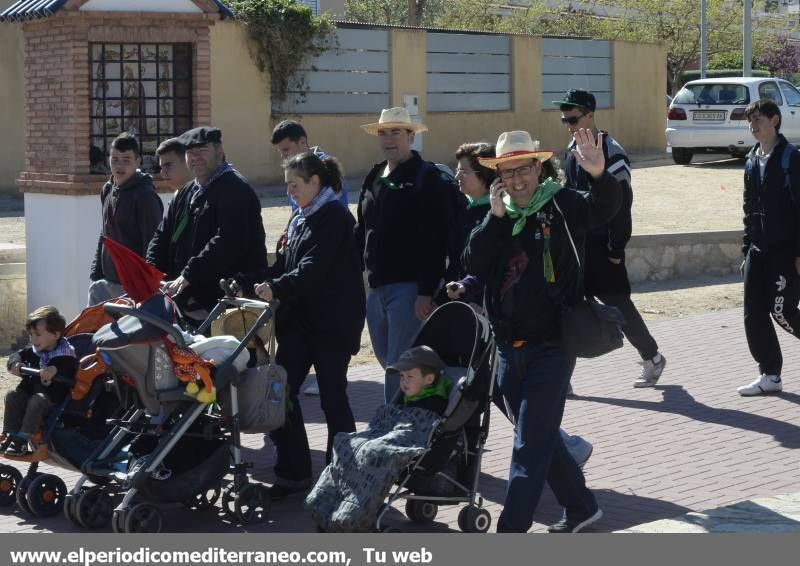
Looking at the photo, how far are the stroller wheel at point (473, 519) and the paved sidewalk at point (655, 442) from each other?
0.81 ft

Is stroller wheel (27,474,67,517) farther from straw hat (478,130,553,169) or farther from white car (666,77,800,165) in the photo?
white car (666,77,800,165)

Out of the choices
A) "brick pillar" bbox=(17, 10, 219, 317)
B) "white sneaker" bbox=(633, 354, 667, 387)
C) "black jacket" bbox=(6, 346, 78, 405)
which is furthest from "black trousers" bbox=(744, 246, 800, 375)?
"brick pillar" bbox=(17, 10, 219, 317)

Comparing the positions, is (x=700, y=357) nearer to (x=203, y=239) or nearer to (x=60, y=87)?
(x=203, y=239)

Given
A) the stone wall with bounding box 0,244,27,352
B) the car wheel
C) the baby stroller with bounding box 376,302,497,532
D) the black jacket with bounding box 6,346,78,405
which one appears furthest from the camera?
the car wheel

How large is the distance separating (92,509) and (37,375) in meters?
0.88

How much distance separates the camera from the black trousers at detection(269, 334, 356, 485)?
7062 mm

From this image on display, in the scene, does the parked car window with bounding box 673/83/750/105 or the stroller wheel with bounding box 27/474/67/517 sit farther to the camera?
the parked car window with bounding box 673/83/750/105

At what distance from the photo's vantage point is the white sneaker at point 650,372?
9453mm

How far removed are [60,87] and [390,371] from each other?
6.08 m

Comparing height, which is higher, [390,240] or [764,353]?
[390,240]

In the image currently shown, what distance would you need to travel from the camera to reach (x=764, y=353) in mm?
9156

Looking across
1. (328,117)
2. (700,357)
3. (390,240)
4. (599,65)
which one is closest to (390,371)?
(390,240)

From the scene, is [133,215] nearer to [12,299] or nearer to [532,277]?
[532,277]

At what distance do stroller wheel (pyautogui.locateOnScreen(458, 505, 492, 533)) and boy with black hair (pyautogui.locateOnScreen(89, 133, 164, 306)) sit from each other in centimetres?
317
